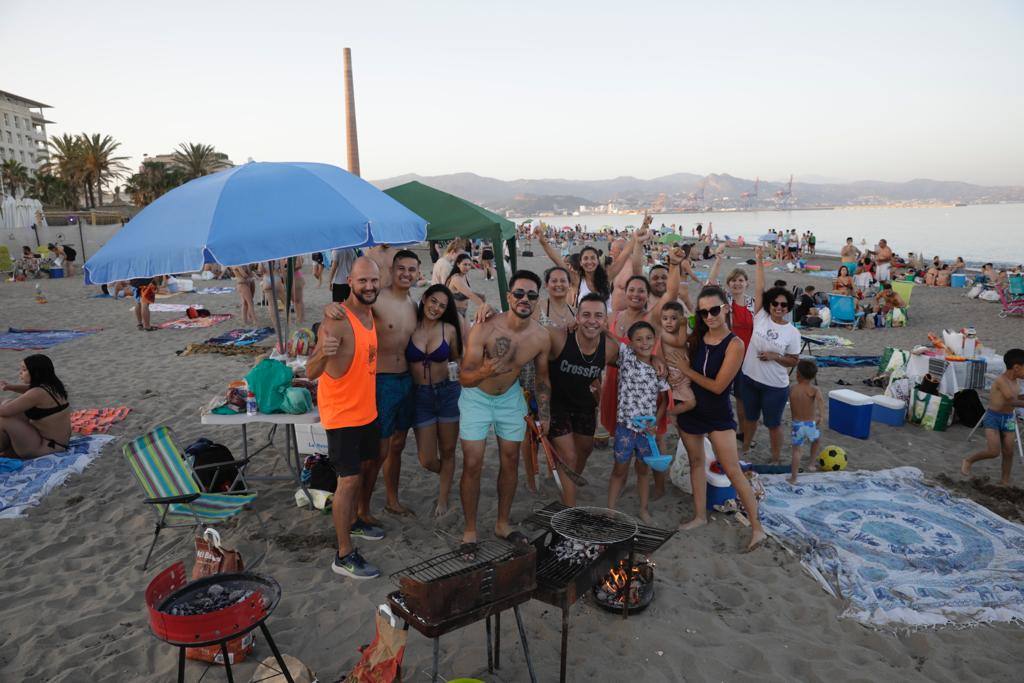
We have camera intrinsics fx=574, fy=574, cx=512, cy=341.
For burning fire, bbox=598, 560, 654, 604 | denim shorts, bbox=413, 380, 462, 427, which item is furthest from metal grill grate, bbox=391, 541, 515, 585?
denim shorts, bbox=413, 380, 462, 427

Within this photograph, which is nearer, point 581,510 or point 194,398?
point 581,510

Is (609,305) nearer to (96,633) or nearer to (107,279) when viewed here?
(107,279)

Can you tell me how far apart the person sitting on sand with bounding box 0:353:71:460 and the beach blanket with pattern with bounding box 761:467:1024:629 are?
6.91 m

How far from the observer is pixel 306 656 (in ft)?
10.8

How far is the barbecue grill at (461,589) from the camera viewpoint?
8.20 ft

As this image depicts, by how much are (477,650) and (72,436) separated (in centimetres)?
585

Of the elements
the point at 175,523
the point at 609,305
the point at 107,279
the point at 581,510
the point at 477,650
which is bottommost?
the point at 477,650

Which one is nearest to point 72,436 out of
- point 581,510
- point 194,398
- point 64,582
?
point 194,398

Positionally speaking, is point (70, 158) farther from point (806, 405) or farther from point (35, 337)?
point (806, 405)

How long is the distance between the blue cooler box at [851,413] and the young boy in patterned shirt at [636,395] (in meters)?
3.40

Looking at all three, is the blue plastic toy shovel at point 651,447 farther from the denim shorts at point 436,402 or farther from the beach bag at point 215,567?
the beach bag at point 215,567

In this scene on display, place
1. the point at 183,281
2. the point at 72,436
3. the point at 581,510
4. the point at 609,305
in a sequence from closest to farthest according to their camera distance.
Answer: the point at 581,510, the point at 72,436, the point at 609,305, the point at 183,281

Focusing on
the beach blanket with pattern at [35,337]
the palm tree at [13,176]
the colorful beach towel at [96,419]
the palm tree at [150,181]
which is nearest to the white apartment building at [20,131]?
the palm tree at [13,176]

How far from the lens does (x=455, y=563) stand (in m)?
2.86
